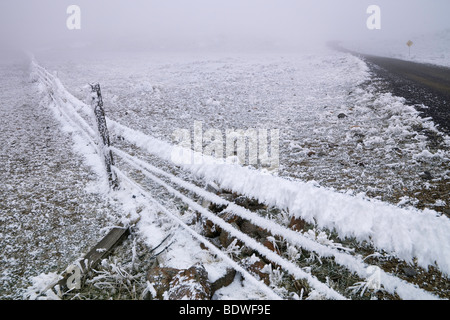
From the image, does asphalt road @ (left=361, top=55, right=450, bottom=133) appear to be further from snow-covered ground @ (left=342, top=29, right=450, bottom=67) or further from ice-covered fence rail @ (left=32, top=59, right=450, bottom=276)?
snow-covered ground @ (left=342, top=29, right=450, bottom=67)

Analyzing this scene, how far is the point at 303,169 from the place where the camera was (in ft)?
15.1

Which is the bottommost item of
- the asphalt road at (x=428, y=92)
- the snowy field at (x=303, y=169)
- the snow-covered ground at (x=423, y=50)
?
the snowy field at (x=303, y=169)

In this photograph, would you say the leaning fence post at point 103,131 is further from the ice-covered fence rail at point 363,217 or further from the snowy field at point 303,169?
the ice-covered fence rail at point 363,217

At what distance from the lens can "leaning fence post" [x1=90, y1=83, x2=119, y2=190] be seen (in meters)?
3.81

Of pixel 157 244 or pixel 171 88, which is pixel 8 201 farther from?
pixel 171 88

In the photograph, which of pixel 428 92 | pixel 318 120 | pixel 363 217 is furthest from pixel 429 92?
pixel 363 217

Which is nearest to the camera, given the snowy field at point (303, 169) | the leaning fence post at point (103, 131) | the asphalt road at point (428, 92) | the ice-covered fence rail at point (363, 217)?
the ice-covered fence rail at point (363, 217)

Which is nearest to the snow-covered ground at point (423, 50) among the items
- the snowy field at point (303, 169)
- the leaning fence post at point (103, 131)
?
the snowy field at point (303, 169)

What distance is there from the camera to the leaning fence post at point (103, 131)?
3.81m

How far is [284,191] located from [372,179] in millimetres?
2871

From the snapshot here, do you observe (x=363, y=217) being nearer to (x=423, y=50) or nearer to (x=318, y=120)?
(x=318, y=120)

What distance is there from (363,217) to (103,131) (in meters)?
3.93
